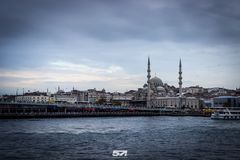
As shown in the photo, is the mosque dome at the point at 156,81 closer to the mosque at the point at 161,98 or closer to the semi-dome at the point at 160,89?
→ the mosque at the point at 161,98

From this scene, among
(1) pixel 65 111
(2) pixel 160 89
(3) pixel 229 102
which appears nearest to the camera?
(1) pixel 65 111

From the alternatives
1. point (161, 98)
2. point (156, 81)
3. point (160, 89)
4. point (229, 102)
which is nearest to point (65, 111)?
point (229, 102)

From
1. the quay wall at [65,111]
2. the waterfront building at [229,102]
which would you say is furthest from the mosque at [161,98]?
the quay wall at [65,111]

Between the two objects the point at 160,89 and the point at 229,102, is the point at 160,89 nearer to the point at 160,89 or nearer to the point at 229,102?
the point at 160,89

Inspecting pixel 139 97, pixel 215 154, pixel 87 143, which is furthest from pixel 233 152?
pixel 139 97

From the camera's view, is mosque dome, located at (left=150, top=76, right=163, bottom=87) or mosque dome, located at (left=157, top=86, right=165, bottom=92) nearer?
mosque dome, located at (left=157, top=86, right=165, bottom=92)

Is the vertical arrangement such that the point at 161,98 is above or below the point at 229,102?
above

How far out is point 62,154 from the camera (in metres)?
24.6

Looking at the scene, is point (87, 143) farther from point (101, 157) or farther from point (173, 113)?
point (173, 113)

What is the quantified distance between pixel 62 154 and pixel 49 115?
5725 cm

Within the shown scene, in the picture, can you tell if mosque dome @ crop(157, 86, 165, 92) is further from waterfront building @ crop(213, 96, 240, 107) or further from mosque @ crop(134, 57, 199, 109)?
waterfront building @ crop(213, 96, 240, 107)

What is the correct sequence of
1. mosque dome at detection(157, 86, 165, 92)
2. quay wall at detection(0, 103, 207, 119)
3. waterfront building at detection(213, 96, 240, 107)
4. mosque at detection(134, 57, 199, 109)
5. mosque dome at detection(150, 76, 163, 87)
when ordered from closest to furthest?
quay wall at detection(0, 103, 207, 119)
waterfront building at detection(213, 96, 240, 107)
mosque at detection(134, 57, 199, 109)
mosque dome at detection(157, 86, 165, 92)
mosque dome at detection(150, 76, 163, 87)

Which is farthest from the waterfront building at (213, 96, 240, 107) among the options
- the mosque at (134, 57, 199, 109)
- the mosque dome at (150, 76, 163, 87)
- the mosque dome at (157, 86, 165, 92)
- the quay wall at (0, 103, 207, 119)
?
the mosque dome at (150, 76, 163, 87)

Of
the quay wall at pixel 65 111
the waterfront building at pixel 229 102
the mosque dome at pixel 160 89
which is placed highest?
the mosque dome at pixel 160 89
